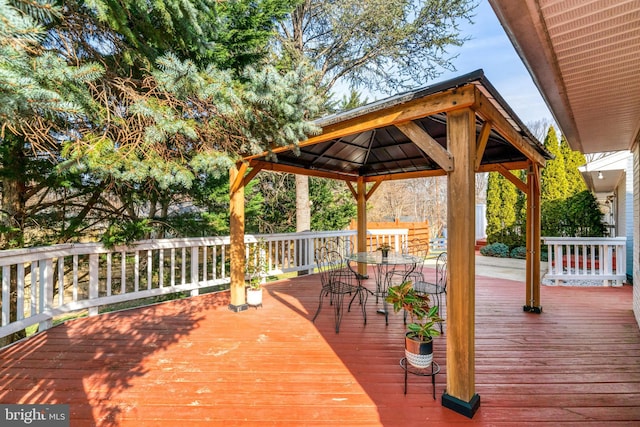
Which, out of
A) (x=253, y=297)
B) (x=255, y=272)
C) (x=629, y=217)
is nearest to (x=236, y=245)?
(x=255, y=272)

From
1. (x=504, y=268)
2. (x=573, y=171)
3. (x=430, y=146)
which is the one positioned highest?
(x=573, y=171)

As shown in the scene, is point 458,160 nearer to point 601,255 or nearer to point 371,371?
point 371,371

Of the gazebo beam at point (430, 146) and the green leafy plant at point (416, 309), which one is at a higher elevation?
the gazebo beam at point (430, 146)

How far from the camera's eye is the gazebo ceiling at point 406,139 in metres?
2.30

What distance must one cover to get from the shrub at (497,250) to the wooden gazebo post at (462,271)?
963cm

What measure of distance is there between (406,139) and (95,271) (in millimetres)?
4973

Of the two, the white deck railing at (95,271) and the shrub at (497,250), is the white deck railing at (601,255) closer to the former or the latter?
the shrub at (497,250)

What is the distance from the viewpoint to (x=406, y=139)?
15.9ft

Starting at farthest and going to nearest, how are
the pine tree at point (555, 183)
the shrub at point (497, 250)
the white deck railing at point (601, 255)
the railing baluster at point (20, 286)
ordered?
the shrub at point (497, 250) < the pine tree at point (555, 183) < the white deck railing at point (601, 255) < the railing baluster at point (20, 286)

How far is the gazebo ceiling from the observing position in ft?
7.54

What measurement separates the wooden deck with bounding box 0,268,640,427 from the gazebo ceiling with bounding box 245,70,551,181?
1.87 meters

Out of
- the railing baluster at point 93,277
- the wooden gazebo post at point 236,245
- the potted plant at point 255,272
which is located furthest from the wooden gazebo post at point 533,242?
the railing baluster at point 93,277

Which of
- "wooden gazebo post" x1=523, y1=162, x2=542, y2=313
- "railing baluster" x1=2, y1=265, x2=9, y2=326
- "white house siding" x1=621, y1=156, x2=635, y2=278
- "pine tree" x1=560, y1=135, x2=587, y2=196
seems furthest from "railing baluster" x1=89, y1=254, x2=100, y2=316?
"pine tree" x1=560, y1=135, x2=587, y2=196

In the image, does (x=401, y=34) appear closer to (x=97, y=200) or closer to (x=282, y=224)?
(x=282, y=224)
